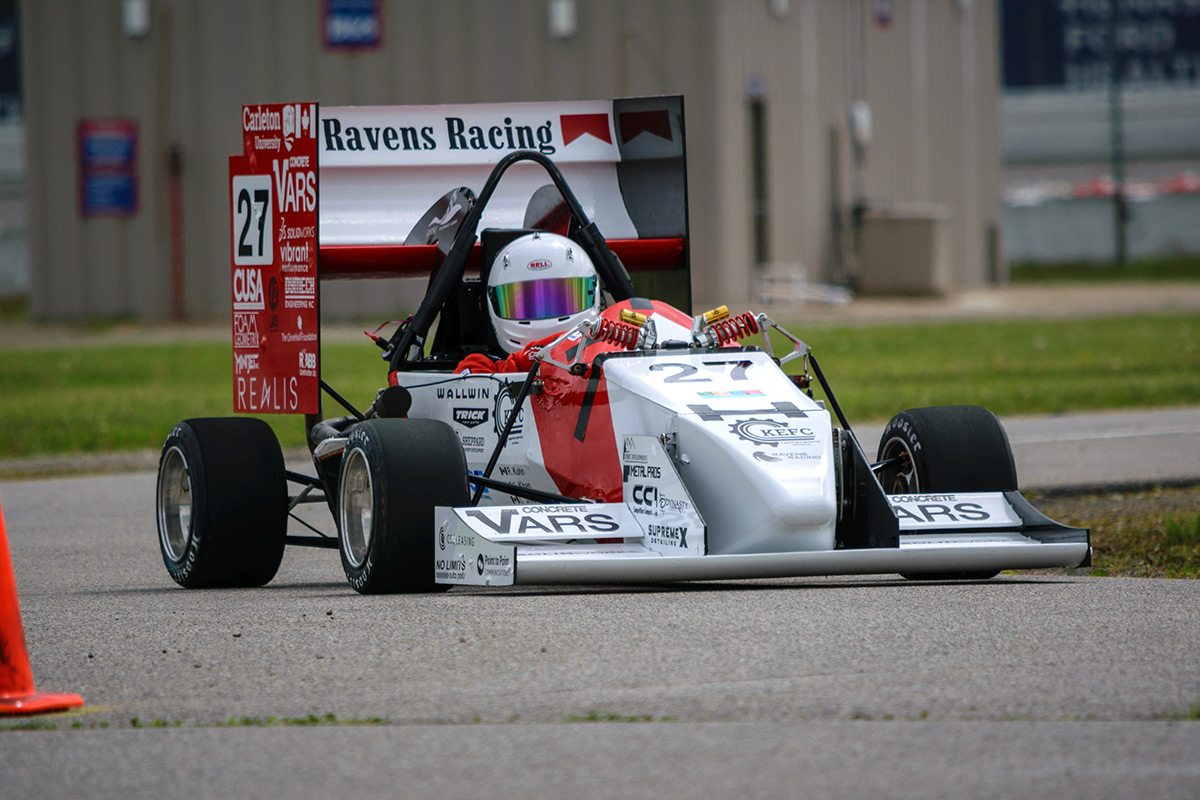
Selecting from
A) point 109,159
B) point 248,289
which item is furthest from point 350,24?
point 248,289

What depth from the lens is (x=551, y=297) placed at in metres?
8.93

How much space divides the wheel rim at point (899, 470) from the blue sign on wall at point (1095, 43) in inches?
2601

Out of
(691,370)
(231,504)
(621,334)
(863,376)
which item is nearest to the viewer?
(691,370)

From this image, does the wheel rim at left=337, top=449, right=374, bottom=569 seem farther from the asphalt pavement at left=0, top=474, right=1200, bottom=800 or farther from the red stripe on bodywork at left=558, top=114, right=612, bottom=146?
the red stripe on bodywork at left=558, top=114, right=612, bottom=146

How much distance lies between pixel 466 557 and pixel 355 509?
95 cm

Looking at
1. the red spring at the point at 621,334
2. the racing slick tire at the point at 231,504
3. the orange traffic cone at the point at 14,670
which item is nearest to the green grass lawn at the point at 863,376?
the racing slick tire at the point at 231,504

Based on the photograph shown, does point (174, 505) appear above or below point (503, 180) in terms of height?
below

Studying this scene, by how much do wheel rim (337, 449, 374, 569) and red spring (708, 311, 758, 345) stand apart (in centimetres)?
167

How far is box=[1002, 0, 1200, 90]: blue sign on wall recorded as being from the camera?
71.8 metres

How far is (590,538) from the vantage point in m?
7.22

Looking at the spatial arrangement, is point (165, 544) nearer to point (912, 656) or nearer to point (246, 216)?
point (246, 216)

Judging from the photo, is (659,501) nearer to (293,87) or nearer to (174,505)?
(174,505)

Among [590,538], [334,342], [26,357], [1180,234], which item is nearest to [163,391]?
[26,357]

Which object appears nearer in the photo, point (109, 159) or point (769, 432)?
point (769, 432)
